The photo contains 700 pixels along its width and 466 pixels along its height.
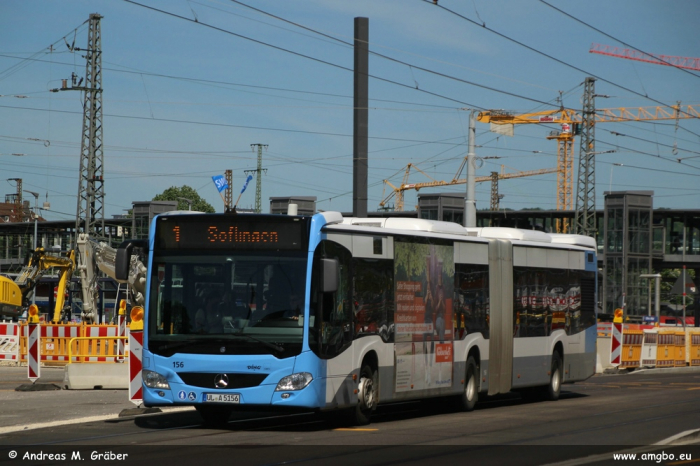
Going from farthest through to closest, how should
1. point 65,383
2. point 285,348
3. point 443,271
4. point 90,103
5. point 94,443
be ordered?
point 90,103 < point 65,383 < point 443,271 < point 285,348 < point 94,443

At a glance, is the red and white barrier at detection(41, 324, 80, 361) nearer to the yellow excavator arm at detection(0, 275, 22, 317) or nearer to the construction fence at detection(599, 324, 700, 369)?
the construction fence at detection(599, 324, 700, 369)

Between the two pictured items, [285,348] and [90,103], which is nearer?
[285,348]

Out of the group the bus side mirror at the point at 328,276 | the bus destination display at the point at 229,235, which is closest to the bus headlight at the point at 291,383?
the bus side mirror at the point at 328,276

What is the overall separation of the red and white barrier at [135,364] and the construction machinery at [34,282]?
2666 cm

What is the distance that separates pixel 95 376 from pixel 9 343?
13.8 m

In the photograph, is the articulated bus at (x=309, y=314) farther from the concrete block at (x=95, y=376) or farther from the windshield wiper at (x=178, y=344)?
the concrete block at (x=95, y=376)

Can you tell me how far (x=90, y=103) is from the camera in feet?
168

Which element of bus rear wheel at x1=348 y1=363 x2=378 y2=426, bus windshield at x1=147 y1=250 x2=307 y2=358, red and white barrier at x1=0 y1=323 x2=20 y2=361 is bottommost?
red and white barrier at x1=0 y1=323 x2=20 y2=361

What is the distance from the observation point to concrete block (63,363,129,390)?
891 inches

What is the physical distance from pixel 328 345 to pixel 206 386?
Result: 1710mm

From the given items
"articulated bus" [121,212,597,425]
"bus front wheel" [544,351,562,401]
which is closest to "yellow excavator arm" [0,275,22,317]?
"bus front wheel" [544,351,562,401]

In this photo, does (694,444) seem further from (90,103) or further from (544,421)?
(90,103)

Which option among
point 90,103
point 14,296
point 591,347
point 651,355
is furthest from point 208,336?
point 90,103

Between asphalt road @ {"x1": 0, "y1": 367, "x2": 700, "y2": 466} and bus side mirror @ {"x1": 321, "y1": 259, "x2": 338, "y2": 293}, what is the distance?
1.92 metres
